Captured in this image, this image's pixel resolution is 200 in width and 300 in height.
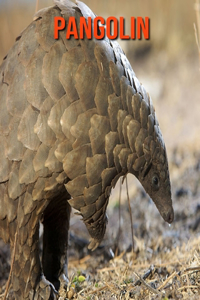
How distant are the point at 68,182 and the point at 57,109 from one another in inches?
11.1

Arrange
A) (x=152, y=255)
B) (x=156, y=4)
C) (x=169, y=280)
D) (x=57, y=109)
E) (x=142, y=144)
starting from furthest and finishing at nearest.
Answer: (x=156, y=4) < (x=152, y=255) < (x=169, y=280) < (x=142, y=144) < (x=57, y=109)

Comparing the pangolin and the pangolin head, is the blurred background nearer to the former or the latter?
the pangolin head

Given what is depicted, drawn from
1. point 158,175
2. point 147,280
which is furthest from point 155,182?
point 147,280

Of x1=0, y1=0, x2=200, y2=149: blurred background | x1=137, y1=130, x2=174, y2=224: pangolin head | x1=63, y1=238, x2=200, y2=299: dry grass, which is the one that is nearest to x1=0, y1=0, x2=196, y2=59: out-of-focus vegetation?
x1=0, y1=0, x2=200, y2=149: blurred background

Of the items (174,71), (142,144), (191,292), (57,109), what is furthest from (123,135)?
(174,71)

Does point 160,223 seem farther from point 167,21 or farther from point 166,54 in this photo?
point 167,21

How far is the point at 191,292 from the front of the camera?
1488 millimetres

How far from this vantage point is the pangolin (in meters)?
1.41

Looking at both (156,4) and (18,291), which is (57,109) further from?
(156,4)

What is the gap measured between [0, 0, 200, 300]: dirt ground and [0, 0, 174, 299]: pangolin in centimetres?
39

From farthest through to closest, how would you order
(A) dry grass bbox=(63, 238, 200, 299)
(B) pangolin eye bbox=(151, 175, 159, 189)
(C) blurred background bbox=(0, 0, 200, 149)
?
(C) blurred background bbox=(0, 0, 200, 149) → (B) pangolin eye bbox=(151, 175, 159, 189) → (A) dry grass bbox=(63, 238, 200, 299)

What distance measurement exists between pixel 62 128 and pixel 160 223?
1.89 m

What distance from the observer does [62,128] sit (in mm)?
1396

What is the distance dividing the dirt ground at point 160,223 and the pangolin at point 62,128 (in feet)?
1.28
